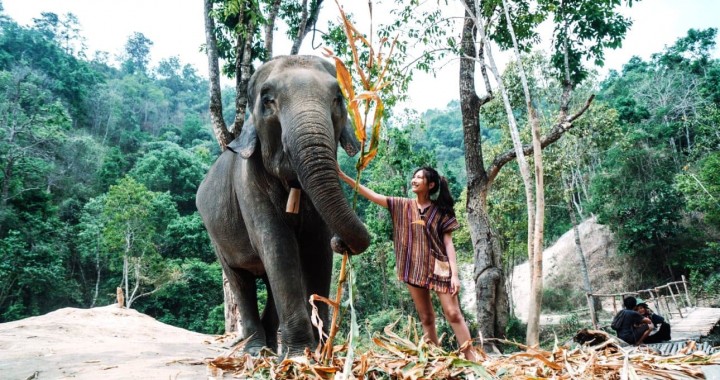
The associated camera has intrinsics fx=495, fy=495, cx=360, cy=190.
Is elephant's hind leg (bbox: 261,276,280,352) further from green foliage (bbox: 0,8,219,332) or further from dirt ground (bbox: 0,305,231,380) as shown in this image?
green foliage (bbox: 0,8,219,332)

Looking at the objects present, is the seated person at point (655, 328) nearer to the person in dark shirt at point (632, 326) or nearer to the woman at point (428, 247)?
the person in dark shirt at point (632, 326)

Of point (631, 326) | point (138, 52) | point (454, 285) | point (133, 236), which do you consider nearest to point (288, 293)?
point (454, 285)

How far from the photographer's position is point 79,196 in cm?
3712

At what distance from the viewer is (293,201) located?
353 cm

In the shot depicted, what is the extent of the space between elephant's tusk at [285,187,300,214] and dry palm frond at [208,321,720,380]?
4.18 feet

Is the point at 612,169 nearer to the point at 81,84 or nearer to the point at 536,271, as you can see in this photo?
the point at 536,271

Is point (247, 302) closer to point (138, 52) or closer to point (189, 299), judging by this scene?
point (189, 299)

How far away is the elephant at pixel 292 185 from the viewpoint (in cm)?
287

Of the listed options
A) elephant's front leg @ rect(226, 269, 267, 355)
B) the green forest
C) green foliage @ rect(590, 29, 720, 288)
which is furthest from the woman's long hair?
green foliage @ rect(590, 29, 720, 288)

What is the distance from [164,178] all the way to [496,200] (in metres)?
27.7

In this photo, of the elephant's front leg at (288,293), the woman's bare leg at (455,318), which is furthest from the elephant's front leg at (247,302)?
the woman's bare leg at (455,318)

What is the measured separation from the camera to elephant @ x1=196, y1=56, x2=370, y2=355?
2.87 meters

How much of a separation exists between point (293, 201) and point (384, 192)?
1393 centimetres

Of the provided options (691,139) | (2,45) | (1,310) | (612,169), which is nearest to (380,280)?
(612,169)
